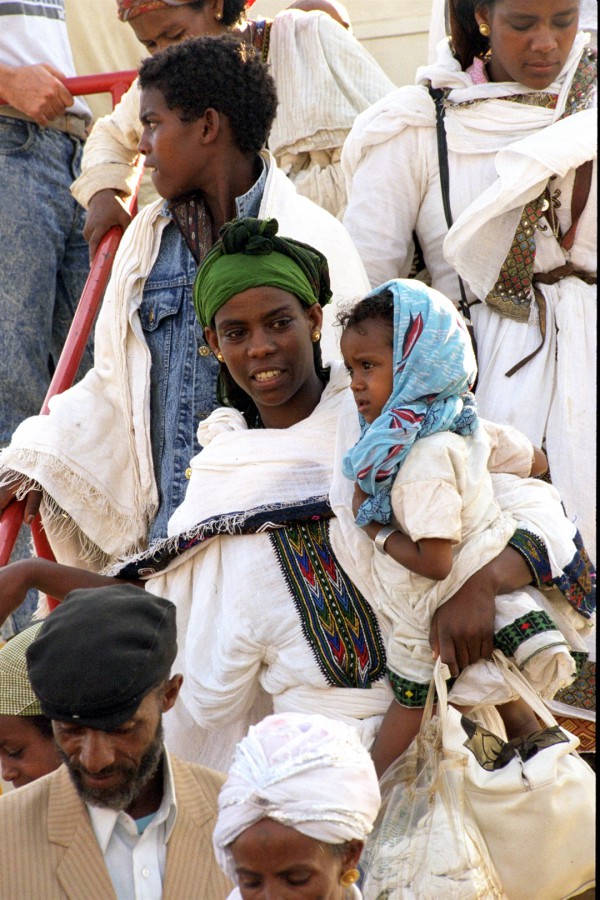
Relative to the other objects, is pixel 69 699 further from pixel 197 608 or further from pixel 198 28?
pixel 198 28

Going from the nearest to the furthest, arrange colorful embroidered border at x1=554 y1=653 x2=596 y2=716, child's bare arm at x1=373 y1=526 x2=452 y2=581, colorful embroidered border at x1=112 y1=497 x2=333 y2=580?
child's bare arm at x1=373 y1=526 x2=452 y2=581 < colorful embroidered border at x1=112 y1=497 x2=333 y2=580 < colorful embroidered border at x1=554 y1=653 x2=596 y2=716

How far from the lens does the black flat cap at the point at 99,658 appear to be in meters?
2.97

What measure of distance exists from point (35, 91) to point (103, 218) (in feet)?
2.89

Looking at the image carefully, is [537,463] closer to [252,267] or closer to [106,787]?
[252,267]

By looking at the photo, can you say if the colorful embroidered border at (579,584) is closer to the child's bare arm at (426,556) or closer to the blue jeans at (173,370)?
the child's bare arm at (426,556)

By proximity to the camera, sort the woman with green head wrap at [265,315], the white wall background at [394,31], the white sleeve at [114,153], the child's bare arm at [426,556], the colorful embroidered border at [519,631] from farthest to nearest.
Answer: the white wall background at [394,31]
the white sleeve at [114,153]
the woman with green head wrap at [265,315]
the colorful embroidered border at [519,631]
the child's bare arm at [426,556]

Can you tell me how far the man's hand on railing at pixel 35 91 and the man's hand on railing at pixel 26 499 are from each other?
6.48ft

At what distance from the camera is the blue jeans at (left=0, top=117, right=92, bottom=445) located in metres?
5.83

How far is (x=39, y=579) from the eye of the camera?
149 inches

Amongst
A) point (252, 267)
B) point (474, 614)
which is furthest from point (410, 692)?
point (252, 267)

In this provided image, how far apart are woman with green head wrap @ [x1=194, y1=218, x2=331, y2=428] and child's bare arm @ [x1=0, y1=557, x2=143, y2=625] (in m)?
0.64

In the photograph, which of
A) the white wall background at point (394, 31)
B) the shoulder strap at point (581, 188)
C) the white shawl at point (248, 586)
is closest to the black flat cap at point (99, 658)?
the white shawl at point (248, 586)

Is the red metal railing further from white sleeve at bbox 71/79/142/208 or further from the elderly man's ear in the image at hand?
the elderly man's ear

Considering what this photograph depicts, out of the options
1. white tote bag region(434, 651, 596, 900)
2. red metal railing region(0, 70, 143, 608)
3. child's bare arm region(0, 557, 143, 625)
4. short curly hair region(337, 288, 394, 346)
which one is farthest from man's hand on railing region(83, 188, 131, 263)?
white tote bag region(434, 651, 596, 900)
